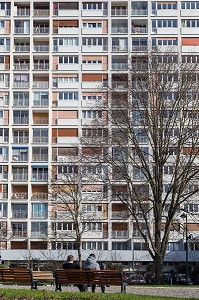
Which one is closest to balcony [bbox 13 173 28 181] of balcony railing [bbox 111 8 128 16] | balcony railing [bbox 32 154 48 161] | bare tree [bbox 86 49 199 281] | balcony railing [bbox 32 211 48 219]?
balcony railing [bbox 32 154 48 161]

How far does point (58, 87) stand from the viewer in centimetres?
7406

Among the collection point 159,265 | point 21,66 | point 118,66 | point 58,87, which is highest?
point 21,66

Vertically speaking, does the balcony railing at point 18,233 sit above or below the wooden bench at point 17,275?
above

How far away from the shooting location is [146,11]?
75.1 metres

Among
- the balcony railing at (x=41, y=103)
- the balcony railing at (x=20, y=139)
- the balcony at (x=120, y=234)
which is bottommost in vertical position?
the balcony at (x=120, y=234)

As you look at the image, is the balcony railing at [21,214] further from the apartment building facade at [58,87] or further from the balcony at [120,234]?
the balcony at [120,234]

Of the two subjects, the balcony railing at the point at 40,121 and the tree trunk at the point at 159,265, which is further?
the balcony railing at the point at 40,121

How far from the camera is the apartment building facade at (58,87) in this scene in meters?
70.2

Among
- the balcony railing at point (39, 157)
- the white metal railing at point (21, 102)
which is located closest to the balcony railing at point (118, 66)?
the white metal railing at point (21, 102)

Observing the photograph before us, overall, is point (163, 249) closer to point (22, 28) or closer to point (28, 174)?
point (28, 174)

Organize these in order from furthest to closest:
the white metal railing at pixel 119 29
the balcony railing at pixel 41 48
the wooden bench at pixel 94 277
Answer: the white metal railing at pixel 119 29
the balcony railing at pixel 41 48
the wooden bench at pixel 94 277

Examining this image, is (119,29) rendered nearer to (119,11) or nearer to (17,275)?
(119,11)

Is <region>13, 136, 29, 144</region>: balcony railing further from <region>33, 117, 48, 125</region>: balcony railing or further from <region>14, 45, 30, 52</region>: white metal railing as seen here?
<region>14, 45, 30, 52</region>: white metal railing

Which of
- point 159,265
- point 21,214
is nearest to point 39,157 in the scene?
point 21,214
